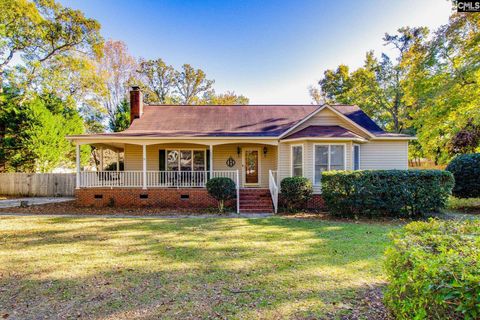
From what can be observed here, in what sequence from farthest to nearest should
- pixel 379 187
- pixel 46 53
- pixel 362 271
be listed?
pixel 46 53
pixel 379 187
pixel 362 271

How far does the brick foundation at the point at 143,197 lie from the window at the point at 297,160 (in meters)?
4.07

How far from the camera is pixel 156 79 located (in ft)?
102

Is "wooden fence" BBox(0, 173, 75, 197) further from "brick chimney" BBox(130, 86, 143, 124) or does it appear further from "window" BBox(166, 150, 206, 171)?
"window" BBox(166, 150, 206, 171)

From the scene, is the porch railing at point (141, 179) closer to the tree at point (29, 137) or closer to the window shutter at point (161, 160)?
the window shutter at point (161, 160)

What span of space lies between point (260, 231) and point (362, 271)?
11.0ft

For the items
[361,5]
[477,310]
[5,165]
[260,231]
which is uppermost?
[361,5]

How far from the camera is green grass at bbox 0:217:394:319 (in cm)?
329

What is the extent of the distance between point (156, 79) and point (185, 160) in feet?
69.6

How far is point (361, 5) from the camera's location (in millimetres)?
12398

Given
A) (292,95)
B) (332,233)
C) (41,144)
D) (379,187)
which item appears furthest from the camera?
(292,95)

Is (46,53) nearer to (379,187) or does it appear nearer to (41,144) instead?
(41,144)

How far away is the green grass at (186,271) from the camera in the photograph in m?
3.29

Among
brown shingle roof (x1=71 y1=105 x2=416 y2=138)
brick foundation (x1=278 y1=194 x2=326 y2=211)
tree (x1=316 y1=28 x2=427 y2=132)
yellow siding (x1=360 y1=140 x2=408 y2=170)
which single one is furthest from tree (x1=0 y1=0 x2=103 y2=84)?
tree (x1=316 y1=28 x2=427 y2=132)

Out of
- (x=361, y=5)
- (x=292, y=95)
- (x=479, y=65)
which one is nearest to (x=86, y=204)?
(x=361, y=5)
